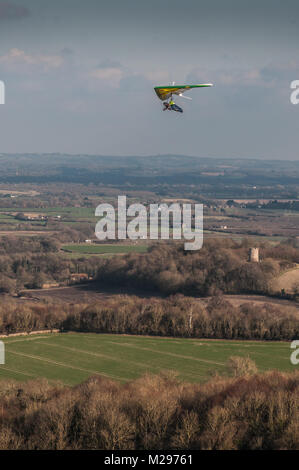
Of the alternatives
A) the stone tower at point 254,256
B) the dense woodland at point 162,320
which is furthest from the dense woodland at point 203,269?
the dense woodland at point 162,320

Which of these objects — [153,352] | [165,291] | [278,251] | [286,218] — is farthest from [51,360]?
[286,218]

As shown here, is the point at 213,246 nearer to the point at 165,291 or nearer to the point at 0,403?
the point at 165,291

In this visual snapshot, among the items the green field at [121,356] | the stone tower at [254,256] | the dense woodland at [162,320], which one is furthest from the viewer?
the stone tower at [254,256]
